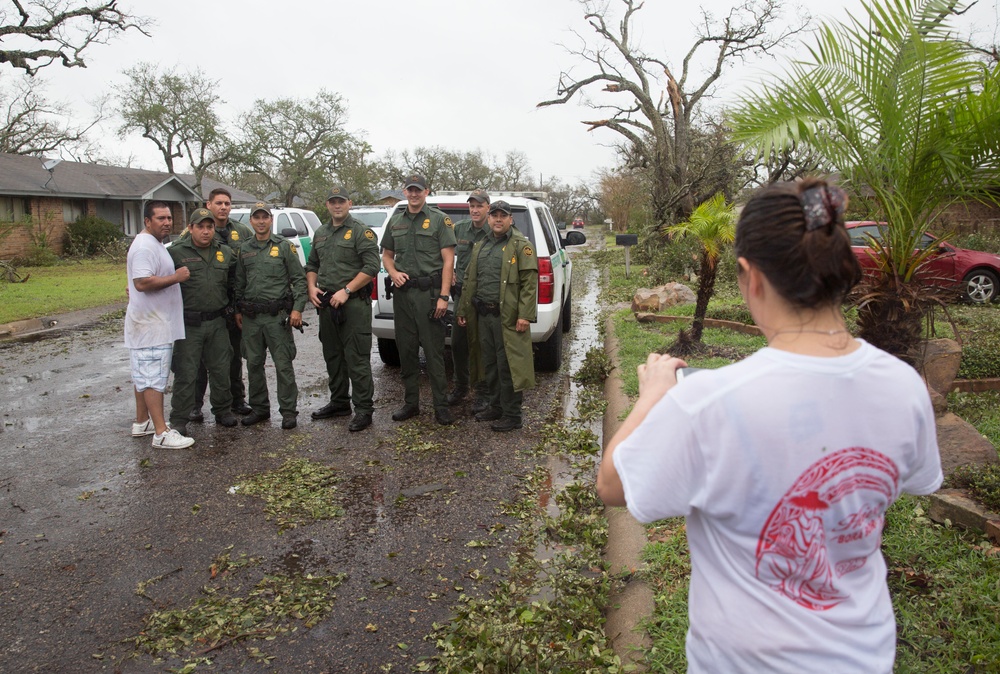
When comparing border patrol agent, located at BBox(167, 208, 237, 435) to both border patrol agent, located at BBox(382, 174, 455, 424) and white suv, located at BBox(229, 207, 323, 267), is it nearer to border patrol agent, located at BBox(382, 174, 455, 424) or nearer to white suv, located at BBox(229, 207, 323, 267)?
border patrol agent, located at BBox(382, 174, 455, 424)

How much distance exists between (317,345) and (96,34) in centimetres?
2501

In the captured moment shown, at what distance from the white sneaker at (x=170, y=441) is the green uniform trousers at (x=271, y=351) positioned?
827 mm

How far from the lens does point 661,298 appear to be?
39.7 ft

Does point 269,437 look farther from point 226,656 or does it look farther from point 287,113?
point 287,113

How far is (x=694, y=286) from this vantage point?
14.9 m

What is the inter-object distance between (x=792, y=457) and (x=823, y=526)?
17 centimetres

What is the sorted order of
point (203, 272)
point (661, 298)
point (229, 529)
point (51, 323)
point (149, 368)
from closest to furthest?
point (229, 529) < point (149, 368) < point (203, 272) < point (661, 298) < point (51, 323)

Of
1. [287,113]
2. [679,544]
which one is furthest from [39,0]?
[679,544]

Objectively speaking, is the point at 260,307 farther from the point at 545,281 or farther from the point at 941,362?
the point at 941,362

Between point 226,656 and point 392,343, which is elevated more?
point 392,343

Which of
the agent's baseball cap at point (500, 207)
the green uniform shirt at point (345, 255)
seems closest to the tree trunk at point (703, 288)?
the agent's baseball cap at point (500, 207)

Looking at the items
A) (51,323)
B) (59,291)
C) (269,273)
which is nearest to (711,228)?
(269,273)

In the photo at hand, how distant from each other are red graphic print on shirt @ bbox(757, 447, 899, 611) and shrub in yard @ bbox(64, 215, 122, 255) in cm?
3255

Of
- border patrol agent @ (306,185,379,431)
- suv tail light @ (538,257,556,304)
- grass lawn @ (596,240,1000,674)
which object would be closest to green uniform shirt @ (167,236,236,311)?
border patrol agent @ (306,185,379,431)
